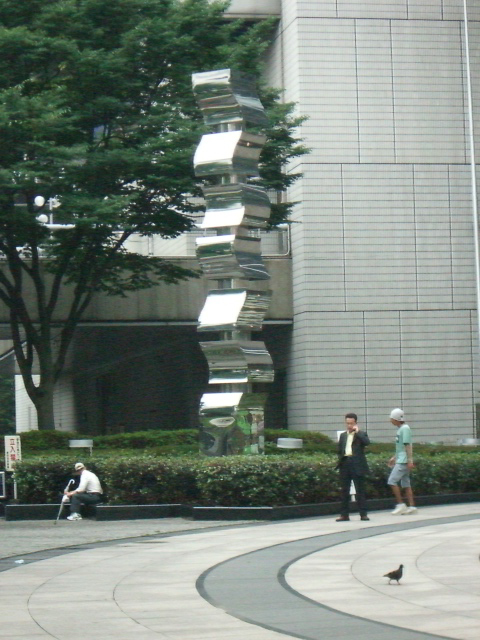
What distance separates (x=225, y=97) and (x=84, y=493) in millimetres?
7799

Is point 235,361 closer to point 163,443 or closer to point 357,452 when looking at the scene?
point 357,452

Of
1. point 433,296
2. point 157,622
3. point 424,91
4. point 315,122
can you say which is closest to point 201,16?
point 315,122

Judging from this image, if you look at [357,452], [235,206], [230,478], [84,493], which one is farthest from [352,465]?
[235,206]

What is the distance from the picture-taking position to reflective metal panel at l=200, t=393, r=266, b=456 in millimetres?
21250

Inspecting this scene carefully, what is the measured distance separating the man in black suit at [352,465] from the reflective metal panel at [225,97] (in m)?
6.71

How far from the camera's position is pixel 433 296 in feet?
108

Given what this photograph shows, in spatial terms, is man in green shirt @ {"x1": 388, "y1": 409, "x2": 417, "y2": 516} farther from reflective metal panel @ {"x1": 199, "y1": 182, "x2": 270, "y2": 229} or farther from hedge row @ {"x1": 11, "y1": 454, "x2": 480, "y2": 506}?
reflective metal panel @ {"x1": 199, "y1": 182, "x2": 270, "y2": 229}

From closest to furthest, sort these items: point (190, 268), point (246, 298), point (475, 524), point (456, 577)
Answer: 1. point (456, 577)
2. point (475, 524)
3. point (246, 298)
4. point (190, 268)

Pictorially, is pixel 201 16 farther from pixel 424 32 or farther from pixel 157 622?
pixel 157 622

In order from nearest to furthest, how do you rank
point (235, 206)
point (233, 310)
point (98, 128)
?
point (233, 310), point (235, 206), point (98, 128)

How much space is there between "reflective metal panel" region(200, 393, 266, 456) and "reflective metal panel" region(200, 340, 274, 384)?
1.05 feet

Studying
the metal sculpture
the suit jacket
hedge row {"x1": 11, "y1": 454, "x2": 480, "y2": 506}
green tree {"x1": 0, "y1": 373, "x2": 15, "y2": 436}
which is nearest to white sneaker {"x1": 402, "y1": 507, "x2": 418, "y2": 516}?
hedge row {"x1": 11, "y1": 454, "x2": 480, "y2": 506}

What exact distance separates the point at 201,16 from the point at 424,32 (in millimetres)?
8876

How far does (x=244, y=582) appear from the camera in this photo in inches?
464
